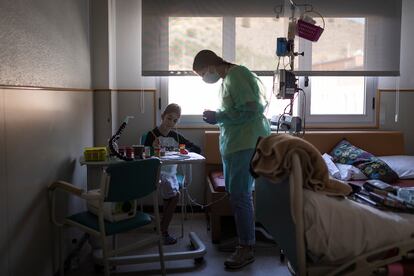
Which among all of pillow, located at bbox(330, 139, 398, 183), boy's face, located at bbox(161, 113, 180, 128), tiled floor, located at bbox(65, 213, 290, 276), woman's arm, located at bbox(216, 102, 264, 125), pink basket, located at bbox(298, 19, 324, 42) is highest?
pink basket, located at bbox(298, 19, 324, 42)

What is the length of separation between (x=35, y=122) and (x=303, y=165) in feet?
4.59

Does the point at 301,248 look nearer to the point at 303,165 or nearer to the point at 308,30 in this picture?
the point at 303,165

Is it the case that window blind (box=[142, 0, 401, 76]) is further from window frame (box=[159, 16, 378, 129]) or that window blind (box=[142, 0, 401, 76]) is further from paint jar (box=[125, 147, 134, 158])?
paint jar (box=[125, 147, 134, 158])

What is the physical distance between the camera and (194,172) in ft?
13.4

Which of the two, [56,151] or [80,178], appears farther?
[80,178]

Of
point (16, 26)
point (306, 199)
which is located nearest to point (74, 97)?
point (16, 26)

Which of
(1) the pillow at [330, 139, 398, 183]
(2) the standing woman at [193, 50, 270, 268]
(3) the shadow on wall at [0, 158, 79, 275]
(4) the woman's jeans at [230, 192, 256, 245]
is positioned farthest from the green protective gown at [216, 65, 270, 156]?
(1) the pillow at [330, 139, 398, 183]

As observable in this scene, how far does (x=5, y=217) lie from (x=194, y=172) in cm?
228

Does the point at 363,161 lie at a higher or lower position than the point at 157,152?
lower

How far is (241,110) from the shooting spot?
9.09 feet

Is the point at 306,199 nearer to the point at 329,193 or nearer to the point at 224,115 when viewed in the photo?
the point at 329,193

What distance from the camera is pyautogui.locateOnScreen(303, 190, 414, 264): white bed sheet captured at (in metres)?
1.81

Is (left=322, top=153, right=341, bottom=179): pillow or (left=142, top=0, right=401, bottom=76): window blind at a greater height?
(left=142, top=0, right=401, bottom=76): window blind

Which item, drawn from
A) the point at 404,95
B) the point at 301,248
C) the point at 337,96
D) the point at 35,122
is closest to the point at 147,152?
the point at 35,122
